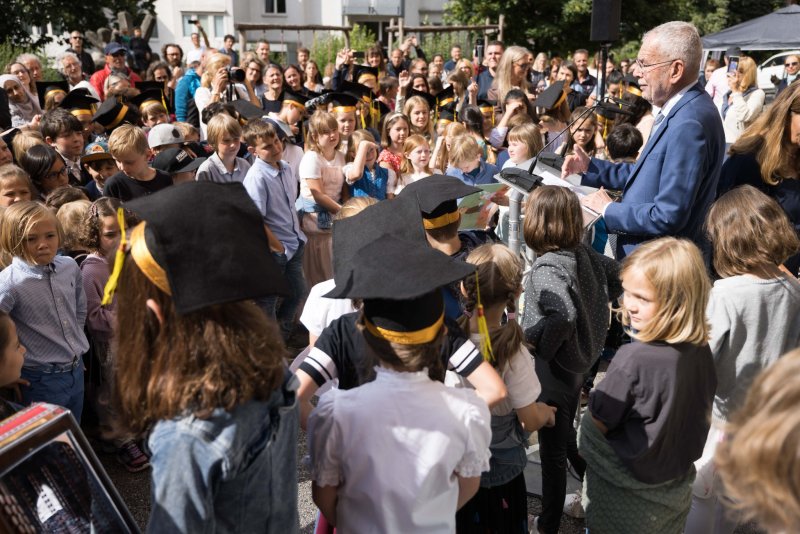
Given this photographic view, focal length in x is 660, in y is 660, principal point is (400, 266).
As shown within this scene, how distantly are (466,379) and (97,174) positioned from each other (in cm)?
372

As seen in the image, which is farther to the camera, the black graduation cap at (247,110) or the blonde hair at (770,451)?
the black graduation cap at (247,110)

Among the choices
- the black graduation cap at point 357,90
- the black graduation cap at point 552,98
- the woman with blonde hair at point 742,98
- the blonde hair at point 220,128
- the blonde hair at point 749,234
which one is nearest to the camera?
the blonde hair at point 749,234

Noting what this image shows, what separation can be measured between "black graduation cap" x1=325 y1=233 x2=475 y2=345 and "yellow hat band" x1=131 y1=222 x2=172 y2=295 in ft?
1.63

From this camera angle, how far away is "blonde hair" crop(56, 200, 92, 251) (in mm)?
3723

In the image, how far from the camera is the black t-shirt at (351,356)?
2264 mm

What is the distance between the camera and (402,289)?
69.0 inches

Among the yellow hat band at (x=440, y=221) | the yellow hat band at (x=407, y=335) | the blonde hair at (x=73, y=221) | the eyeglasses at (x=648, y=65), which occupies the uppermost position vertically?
the eyeglasses at (x=648, y=65)

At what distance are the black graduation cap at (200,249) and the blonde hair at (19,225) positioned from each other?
1796mm

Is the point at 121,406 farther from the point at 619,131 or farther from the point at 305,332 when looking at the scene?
the point at 619,131

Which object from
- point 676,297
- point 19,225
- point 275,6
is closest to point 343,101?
point 19,225

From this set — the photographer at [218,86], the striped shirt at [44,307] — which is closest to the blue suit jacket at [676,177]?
the striped shirt at [44,307]

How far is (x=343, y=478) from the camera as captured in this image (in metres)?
1.90

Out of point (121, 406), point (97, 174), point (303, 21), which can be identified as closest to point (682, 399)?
point (121, 406)

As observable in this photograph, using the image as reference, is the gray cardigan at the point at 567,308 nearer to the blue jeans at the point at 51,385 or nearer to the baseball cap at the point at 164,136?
the blue jeans at the point at 51,385
